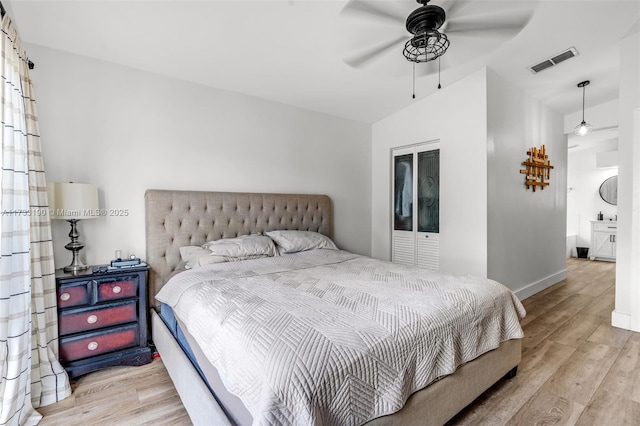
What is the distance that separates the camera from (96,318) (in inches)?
88.4

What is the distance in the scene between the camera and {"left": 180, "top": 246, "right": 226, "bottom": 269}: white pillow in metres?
2.58

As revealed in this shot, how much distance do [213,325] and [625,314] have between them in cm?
410

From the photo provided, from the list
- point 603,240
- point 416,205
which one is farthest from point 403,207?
point 603,240

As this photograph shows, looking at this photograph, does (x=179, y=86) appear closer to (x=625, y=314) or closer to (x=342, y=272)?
(x=342, y=272)

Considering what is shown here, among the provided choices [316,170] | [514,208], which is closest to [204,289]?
[316,170]

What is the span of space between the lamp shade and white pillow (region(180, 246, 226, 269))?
791 millimetres

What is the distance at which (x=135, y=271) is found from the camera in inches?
95.0

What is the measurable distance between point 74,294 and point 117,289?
10.3 inches

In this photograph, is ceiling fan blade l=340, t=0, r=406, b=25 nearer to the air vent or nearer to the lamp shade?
the air vent

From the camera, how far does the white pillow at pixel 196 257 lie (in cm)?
258

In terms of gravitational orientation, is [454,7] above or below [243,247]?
above

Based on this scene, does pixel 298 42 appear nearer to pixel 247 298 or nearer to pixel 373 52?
pixel 373 52

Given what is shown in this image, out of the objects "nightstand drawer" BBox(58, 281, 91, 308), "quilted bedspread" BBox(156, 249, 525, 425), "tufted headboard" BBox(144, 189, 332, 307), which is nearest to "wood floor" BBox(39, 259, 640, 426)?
"quilted bedspread" BBox(156, 249, 525, 425)

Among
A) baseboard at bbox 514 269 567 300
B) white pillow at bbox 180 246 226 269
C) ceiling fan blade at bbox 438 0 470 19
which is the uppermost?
ceiling fan blade at bbox 438 0 470 19
